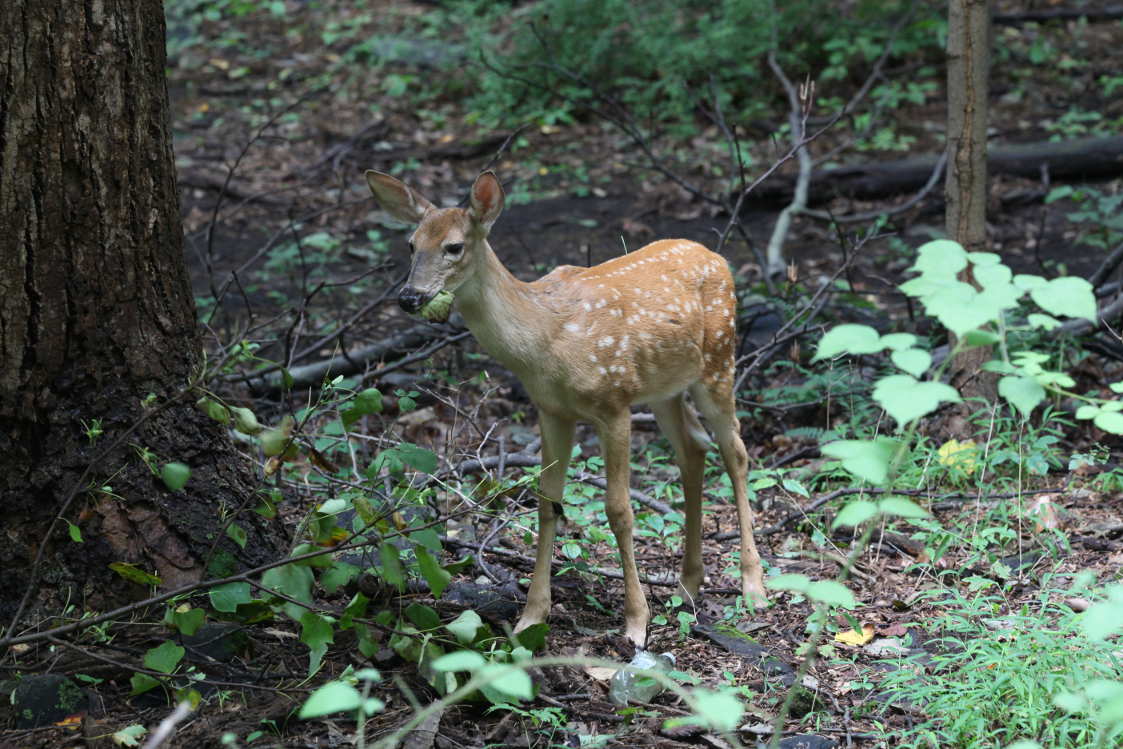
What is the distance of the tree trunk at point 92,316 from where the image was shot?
3510 mm

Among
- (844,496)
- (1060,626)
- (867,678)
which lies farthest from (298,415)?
(1060,626)

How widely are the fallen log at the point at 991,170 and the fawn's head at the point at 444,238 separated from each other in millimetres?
6280

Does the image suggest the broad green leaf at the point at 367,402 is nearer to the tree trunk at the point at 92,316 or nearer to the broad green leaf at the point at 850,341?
the tree trunk at the point at 92,316

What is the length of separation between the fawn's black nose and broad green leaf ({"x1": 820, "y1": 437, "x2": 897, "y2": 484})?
1838 mm

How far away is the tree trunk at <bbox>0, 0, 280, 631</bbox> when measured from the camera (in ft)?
11.5

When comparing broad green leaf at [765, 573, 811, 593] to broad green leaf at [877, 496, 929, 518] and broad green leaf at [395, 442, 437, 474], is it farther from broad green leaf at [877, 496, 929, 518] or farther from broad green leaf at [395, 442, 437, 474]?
broad green leaf at [395, 442, 437, 474]

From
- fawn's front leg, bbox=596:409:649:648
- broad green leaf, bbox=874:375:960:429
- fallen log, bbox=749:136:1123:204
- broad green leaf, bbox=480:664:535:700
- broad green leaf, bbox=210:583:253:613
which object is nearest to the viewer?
broad green leaf, bbox=480:664:535:700

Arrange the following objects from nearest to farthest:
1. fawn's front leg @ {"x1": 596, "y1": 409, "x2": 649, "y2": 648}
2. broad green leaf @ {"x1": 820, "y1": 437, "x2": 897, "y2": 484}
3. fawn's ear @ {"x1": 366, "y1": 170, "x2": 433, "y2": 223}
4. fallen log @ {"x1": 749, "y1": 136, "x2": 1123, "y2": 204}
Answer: broad green leaf @ {"x1": 820, "y1": 437, "x2": 897, "y2": 484} → fawn's ear @ {"x1": 366, "y1": 170, "x2": 433, "y2": 223} → fawn's front leg @ {"x1": 596, "y1": 409, "x2": 649, "y2": 648} → fallen log @ {"x1": 749, "y1": 136, "x2": 1123, "y2": 204}

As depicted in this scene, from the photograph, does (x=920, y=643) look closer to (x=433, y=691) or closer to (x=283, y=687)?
(x=433, y=691)

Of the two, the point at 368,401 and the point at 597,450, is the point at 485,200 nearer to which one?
the point at 368,401

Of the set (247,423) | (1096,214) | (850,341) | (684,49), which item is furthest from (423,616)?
(684,49)

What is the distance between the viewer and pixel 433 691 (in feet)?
12.0

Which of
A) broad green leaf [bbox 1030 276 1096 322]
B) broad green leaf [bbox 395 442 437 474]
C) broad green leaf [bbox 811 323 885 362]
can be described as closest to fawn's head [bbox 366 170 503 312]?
broad green leaf [bbox 395 442 437 474]

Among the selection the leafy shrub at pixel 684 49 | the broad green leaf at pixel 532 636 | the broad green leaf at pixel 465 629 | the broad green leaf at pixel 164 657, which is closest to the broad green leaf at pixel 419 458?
the broad green leaf at pixel 465 629
